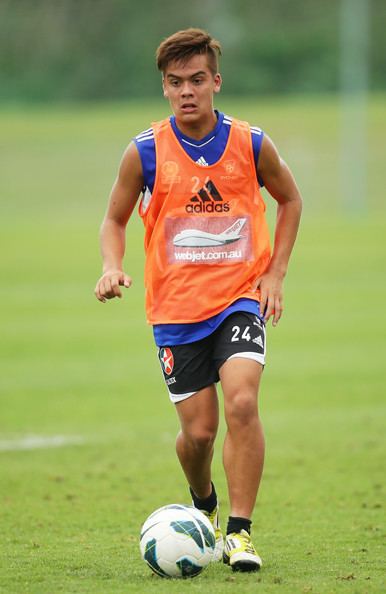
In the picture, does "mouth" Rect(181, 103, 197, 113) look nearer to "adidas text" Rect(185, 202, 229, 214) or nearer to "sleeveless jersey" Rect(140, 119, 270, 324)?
"sleeveless jersey" Rect(140, 119, 270, 324)

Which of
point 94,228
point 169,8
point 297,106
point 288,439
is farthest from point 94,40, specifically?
point 288,439

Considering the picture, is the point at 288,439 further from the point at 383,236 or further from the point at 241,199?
the point at 383,236

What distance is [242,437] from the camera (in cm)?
640

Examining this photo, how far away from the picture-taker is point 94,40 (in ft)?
181

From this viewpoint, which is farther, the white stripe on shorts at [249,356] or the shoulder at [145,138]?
the shoulder at [145,138]

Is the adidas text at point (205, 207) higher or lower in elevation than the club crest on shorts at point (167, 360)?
higher

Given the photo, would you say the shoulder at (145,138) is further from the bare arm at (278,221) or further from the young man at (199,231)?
the bare arm at (278,221)

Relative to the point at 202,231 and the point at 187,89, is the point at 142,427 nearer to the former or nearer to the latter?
the point at 202,231

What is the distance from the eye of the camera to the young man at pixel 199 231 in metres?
6.65

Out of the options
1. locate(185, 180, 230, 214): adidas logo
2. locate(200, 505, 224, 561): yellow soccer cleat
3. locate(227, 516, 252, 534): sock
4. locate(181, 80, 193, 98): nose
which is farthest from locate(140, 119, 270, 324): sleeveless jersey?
locate(200, 505, 224, 561): yellow soccer cleat

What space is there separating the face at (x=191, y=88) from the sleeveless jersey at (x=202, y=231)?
166 millimetres

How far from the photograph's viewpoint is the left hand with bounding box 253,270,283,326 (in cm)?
669

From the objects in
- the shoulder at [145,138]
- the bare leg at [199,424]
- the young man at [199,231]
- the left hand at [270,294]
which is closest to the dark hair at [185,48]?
the young man at [199,231]

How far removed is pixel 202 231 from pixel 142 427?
6352 mm
